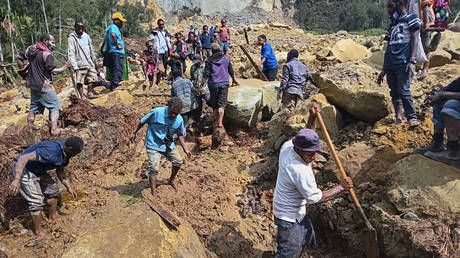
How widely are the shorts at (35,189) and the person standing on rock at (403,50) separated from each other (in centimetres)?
441

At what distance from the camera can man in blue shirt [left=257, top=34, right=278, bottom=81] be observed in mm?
7629

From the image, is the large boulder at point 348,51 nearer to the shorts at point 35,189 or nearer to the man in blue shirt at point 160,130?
the man in blue shirt at point 160,130

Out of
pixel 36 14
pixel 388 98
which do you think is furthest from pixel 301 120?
pixel 36 14

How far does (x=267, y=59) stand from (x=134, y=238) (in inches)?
215

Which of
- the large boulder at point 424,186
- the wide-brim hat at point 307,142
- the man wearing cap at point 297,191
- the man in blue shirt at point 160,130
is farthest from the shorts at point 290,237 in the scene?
the man in blue shirt at point 160,130

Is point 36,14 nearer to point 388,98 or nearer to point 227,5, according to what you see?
point 388,98

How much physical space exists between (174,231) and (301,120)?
8.93ft

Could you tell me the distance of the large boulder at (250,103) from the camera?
671 centimetres

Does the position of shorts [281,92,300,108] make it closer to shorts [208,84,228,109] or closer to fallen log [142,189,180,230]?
shorts [208,84,228,109]

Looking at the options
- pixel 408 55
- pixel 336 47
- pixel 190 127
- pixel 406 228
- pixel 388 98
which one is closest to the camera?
pixel 406 228

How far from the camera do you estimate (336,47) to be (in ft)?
33.8

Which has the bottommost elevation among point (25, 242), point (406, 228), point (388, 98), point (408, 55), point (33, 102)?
point (25, 242)

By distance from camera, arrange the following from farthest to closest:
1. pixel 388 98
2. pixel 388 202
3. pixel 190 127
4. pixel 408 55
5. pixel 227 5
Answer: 1. pixel 227 5
2. pixel 190 127
3. pixel 388 98
4. pixel 408 55
5. pixel 388 202

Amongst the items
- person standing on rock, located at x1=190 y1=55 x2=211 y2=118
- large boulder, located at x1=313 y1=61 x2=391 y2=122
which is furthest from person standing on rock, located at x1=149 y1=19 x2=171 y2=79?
large boulder, located at x1=313 y1=61 x2=391 y2=122
